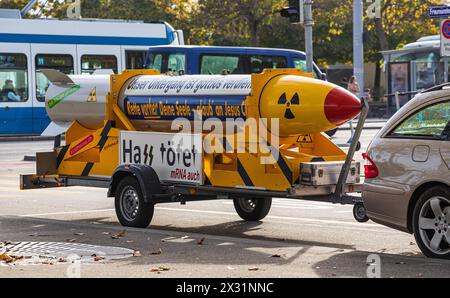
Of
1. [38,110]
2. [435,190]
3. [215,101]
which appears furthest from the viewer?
[38,110]

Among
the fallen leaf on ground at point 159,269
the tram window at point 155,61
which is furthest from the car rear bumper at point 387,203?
the tram window at point 155,61

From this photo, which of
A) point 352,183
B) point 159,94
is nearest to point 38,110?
point 159,94

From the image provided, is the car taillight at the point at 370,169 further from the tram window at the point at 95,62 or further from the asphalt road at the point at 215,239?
the tram window at the point at 95,62

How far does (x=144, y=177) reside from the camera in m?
12.6

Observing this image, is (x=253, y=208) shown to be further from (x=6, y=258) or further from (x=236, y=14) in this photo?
(x=236, y=14)

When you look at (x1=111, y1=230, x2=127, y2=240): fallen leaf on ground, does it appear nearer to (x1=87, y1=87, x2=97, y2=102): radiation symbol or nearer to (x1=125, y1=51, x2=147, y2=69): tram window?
(x1=87, y1=87, x2=97, y2=102): radiation symbol

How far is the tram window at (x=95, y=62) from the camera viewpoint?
34000 mm

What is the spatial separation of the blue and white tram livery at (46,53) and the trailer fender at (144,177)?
20147mm

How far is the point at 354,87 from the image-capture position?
2989cm

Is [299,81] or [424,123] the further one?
[299,81]

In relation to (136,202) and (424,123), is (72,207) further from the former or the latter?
(424,123)

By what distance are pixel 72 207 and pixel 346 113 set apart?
5333mm

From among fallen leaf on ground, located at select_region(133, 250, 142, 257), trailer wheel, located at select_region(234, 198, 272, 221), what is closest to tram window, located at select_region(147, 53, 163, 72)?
trailer wheel, located at select_region(234, 198, 272, 221)
